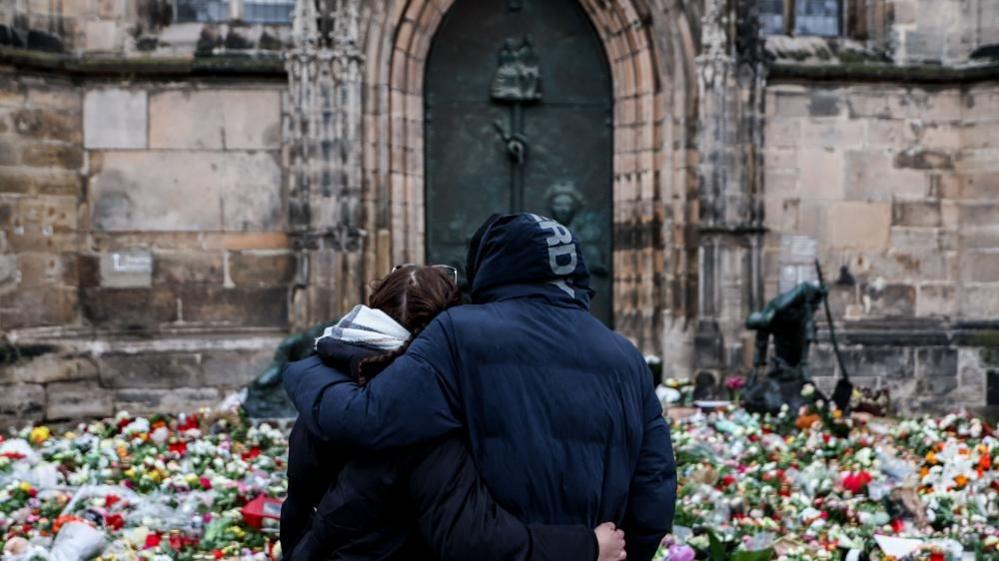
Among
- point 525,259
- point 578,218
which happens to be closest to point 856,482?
point 525,259

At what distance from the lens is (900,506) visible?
655 centimetres

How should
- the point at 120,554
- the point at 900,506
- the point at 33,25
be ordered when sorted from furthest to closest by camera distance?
the point at 33,25 → the point at 900,506 → the point at 120,554


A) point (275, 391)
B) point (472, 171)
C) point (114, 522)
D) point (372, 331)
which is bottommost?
point (114, 522)

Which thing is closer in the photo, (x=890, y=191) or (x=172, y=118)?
(x=172, y=118)

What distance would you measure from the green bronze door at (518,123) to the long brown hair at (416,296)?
8.51 m

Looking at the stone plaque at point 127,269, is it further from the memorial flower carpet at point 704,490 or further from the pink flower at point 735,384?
the pink flower at point 735,384

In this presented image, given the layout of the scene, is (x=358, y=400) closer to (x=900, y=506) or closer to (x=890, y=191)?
(x=900, y=506)

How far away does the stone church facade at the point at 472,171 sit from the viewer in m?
10.7

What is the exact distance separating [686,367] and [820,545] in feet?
17.4

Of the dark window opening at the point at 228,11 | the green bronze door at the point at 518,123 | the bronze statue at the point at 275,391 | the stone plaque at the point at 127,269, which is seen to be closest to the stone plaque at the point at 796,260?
the green bronze door at the point at 518,123

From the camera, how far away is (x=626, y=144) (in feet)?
38.8

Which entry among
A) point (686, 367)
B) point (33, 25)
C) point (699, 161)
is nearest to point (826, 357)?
point (686, 367)

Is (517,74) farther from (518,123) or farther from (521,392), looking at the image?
(521,392)

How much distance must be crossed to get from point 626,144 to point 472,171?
1.44 meters
